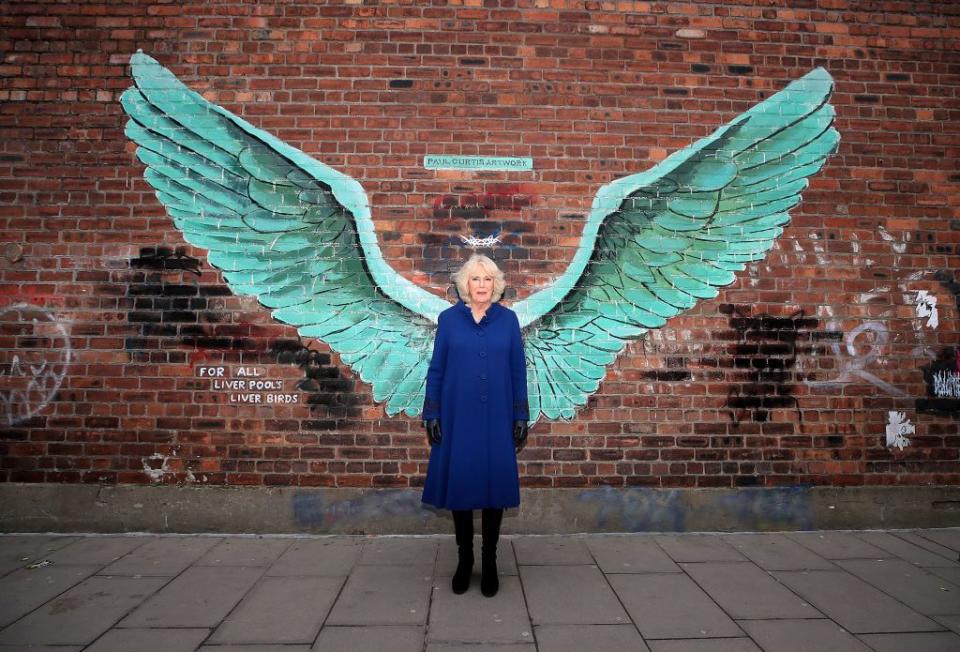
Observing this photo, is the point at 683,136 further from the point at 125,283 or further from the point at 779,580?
the point at 125,283

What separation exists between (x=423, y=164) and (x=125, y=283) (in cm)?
238

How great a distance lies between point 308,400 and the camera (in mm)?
3730

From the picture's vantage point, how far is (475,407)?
2816 mm

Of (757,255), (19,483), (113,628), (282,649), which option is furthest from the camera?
(757,255)

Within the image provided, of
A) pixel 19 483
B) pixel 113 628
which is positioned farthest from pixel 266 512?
pixel 19 483

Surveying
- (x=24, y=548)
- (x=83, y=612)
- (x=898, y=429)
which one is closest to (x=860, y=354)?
(x=898, y=429)

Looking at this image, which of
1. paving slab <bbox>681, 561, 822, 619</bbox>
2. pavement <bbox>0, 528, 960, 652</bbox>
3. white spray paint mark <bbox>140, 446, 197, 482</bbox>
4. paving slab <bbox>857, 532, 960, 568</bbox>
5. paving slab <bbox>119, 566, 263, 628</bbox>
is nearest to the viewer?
pavement <bbox>0, 528, 960, 652</bbox>

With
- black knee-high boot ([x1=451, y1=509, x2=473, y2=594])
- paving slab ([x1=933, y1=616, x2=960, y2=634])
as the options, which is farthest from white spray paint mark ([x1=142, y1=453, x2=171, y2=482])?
paving slab ([x1=933, y1=616, x2=960, y2=634])

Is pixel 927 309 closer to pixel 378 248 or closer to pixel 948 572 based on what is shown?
pixel 948 572

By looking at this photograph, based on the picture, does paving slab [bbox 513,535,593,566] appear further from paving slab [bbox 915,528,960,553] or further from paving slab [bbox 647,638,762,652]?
paving slab [bbox 915,528,960,553]

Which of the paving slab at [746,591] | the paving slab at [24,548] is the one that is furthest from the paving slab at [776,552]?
the paving slab at [24,548]

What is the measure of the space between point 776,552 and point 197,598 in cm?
353

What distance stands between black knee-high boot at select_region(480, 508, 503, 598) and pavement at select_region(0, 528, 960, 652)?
67 mm

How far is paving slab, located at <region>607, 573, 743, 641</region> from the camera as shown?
7.97 feet
